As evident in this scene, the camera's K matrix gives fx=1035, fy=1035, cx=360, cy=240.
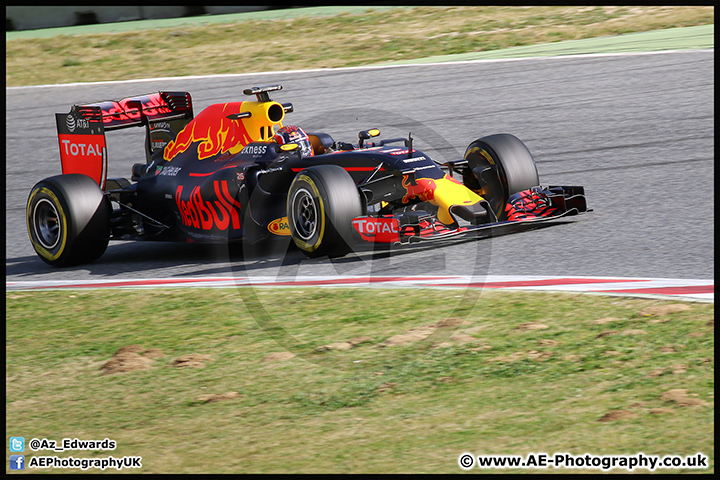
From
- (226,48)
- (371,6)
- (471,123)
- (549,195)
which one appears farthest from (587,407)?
(371,6)

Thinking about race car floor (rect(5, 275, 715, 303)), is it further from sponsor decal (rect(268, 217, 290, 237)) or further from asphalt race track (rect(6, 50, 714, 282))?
sponsor decal (rect(268, 217, 290, 237))

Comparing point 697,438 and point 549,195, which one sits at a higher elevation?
point 549,195

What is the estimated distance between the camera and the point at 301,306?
21.4ft

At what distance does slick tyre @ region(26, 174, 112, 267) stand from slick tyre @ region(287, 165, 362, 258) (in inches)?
71.8

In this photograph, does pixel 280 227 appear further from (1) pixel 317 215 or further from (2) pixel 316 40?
(2) pixel 316 40

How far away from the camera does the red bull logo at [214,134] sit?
857 centimetres

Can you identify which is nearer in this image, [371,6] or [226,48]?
[226,48]

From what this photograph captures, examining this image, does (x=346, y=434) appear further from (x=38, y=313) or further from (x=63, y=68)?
(x=63, y=68)

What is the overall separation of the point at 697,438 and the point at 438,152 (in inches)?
340

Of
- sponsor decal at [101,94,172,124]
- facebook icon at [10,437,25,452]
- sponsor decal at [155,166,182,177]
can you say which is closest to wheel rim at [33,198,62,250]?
sponsor decal at [155,166,182,177]

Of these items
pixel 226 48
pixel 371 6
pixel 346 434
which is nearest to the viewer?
pixel 346 434

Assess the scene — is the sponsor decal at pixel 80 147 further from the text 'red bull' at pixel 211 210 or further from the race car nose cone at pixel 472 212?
the race car nose cone at pixel 472 212

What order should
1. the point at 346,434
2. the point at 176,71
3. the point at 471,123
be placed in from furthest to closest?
1. the point at 176,71
2. the point at 471,123
3. the point at 346,434

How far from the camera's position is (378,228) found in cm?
749
